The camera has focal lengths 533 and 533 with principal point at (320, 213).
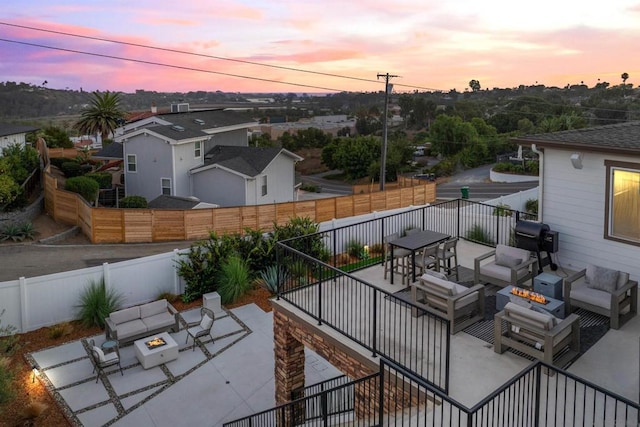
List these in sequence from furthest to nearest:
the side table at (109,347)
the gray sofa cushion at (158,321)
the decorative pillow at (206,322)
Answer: the gray sofa cushion at (158,321) < the decorative pillow at (206,322) < the side table at (109,347)

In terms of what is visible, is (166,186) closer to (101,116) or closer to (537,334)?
(101,116)

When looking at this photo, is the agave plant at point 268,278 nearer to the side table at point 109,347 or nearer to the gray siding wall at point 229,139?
the side table at point 109,347

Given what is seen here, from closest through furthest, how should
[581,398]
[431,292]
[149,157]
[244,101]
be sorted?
[581,398] → [431,292] → [149,157] → [244,101]

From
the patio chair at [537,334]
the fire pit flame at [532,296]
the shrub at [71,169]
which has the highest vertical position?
the shrub at [71,169]

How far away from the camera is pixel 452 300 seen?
767 cm

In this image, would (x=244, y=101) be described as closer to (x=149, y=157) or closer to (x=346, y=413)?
(x=149, y=157)

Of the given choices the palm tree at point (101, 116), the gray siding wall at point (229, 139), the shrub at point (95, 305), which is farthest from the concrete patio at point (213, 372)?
the palm tree at point (101, 116)

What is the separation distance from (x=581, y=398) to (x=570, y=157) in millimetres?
4780

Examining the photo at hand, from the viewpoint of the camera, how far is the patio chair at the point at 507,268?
913 cm

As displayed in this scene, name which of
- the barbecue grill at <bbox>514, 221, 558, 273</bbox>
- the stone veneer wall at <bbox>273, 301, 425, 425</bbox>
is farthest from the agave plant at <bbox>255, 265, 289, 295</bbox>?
the barbecue grill at <bbox>514, 221, 558, 273</bbox>

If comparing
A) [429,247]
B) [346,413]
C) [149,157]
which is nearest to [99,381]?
[346,413]

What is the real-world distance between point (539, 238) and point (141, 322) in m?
9.64

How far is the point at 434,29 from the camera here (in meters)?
31.2

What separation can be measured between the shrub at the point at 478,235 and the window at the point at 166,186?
21.2 m
